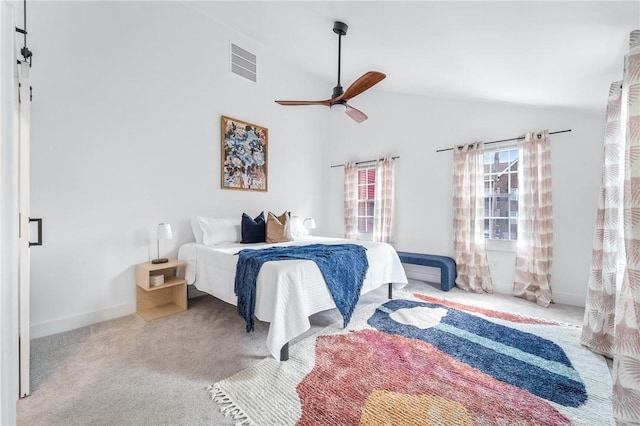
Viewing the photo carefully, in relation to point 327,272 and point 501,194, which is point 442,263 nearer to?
point 501,194

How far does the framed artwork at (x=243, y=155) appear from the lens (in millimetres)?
3767

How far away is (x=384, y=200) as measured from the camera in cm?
453

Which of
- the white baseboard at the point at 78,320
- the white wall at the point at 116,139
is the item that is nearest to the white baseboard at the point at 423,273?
the white wall at the point at 116,139

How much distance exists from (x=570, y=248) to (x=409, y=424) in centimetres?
308

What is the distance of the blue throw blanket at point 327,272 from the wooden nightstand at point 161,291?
1.05 m

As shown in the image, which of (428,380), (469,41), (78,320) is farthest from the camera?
(78,320)

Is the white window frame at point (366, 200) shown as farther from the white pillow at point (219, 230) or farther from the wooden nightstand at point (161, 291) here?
the wooden nightstand at point (161, 291)

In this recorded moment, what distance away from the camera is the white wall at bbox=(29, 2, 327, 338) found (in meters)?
2.39

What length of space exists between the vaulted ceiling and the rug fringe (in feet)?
10.0

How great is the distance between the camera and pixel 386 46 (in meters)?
2.91

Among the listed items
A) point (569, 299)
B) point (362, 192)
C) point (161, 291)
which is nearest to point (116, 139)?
point (161, 291)

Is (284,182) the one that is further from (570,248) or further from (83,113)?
(570,248)

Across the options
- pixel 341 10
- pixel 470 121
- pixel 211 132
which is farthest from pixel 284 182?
pixel 470 121

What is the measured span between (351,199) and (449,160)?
1.79 meters
